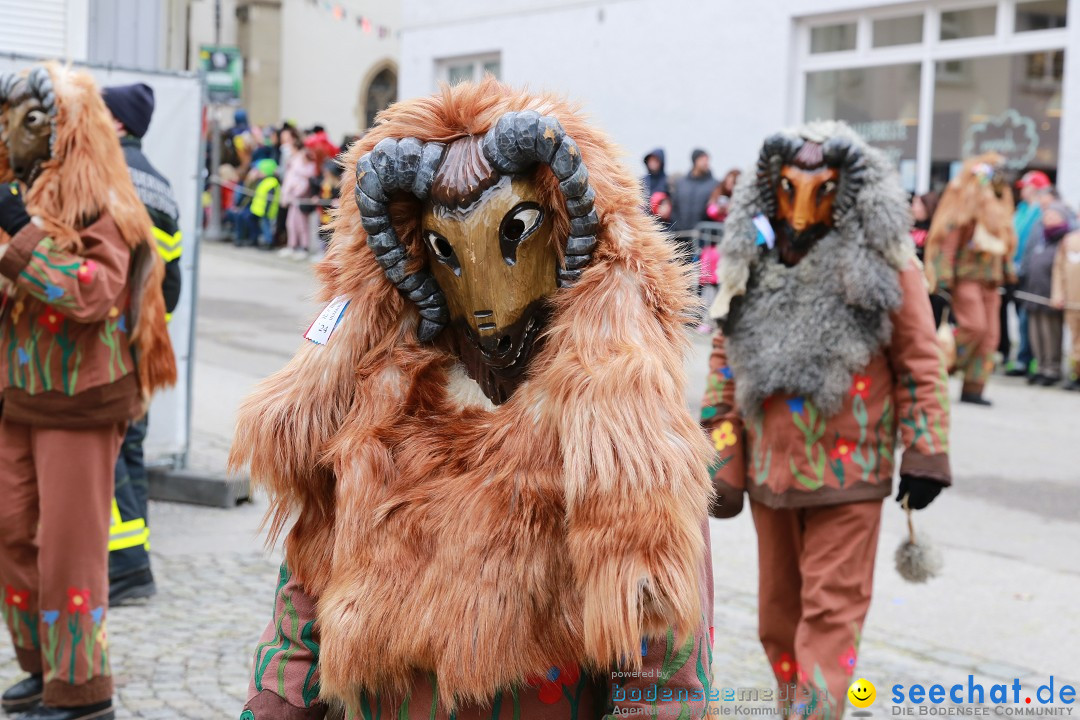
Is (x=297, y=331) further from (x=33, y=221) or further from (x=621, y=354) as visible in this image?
(x=621, y=354)

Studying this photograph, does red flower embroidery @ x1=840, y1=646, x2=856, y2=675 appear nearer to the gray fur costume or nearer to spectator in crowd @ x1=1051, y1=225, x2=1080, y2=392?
the gray fur costume

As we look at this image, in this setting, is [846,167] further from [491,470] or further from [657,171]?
[657,171]

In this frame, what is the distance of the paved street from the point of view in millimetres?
4672

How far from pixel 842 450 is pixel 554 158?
232 centimetres

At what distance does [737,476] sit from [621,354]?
7.82 ft

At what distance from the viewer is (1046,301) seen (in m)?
12.7

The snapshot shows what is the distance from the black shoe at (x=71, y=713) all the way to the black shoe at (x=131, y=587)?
129cm

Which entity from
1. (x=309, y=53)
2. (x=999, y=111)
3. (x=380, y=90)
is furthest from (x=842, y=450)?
(x=380, y=90)

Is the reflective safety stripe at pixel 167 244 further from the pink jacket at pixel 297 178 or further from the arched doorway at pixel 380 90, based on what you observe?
the arched doorway at pixel 380 90

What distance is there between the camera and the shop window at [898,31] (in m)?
15.8

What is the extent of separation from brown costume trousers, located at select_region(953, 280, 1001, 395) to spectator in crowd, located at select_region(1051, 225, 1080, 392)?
127cm

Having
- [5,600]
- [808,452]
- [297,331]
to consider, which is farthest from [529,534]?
[297,331]

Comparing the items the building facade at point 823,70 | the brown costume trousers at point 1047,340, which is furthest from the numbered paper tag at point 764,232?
the building facade at point 823,70

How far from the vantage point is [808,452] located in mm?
4016
